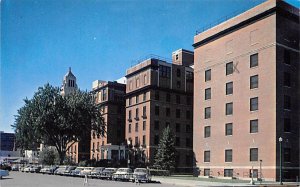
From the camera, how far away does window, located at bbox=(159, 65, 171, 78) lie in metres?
85.9

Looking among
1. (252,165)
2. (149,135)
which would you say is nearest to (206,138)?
(252,165)

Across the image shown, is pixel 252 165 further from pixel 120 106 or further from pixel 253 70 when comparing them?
pixel 120 106

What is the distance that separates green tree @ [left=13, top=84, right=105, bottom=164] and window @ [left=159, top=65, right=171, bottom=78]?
16344 millimetres

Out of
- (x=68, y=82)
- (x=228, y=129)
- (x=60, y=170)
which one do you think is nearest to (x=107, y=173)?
(x=60, y=170)

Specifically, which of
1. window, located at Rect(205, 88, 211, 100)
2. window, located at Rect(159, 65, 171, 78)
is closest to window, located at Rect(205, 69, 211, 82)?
window, located at Rect(205, 88, 211, 100)

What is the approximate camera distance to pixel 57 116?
70.5m

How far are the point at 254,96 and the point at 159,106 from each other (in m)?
30.2

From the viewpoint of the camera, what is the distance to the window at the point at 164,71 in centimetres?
8594

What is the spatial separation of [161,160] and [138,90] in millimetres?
20953

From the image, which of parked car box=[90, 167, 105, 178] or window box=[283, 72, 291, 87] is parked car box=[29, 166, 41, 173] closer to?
parked car box=[90, 167, 105, 178]

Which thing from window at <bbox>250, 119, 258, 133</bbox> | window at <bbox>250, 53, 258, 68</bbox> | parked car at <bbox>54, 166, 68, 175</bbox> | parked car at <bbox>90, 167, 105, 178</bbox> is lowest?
parked car at <bbox>54, 166, 68, 175</bbox>

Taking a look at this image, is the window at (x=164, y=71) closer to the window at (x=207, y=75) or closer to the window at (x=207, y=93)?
the window at (x=207, y=75)

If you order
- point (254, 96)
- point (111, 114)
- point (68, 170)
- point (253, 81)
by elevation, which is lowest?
point (68, 170)

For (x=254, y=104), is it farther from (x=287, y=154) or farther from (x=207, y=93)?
(x=207, y=93)
